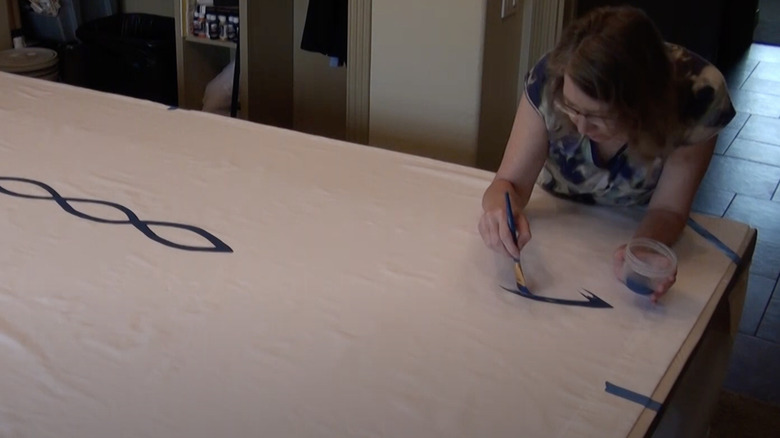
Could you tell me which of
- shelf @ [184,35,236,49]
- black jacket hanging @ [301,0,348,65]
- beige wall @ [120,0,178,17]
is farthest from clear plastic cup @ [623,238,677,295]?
beige wall @ [120,0,178,17]

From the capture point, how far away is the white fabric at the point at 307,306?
3.88 ft

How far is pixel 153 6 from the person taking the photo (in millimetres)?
3830

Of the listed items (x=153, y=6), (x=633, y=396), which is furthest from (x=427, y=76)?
(x=153, y=6)

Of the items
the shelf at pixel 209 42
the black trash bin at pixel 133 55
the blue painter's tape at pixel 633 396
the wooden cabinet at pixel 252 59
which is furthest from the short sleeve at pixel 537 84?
the black trash bin at pixel 133 55

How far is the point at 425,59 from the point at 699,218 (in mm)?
1127

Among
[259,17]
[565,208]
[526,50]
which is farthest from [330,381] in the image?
[259,17]

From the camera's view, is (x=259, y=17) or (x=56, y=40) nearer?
(x=259, y=17)

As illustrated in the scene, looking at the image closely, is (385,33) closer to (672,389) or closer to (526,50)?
(526,50)

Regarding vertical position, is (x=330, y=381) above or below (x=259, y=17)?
below

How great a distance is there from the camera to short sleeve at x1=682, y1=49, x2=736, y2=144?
1.53 m

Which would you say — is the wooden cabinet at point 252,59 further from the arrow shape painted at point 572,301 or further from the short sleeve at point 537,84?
the arrow shape painted at point 572,301

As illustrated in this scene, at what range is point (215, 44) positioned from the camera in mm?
3396

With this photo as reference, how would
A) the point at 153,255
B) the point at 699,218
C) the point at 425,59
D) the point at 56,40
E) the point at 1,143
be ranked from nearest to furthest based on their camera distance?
the point at 153,255, the point at 699,218, the point at 1,143, the point at 425,59, the point at 56,40

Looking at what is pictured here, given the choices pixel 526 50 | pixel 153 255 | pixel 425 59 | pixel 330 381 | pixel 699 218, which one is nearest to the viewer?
pixel 330 381
